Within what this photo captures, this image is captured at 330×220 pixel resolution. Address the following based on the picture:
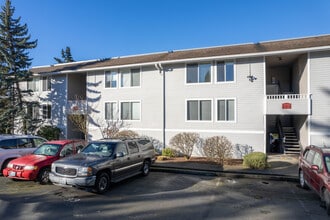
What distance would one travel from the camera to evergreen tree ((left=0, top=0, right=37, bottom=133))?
20.3 meters

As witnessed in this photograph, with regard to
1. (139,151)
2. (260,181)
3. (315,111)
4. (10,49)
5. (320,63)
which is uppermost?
(10,49)

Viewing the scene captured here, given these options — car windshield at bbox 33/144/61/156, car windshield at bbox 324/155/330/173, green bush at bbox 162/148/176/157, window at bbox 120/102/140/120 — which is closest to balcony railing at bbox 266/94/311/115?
green bush at bbox 162/148/176/157

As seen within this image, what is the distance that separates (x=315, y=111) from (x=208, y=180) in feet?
27.5

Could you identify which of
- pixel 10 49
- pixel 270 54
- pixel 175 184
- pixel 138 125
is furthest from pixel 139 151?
pixel 10 49

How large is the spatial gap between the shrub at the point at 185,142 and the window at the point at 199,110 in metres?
1.25

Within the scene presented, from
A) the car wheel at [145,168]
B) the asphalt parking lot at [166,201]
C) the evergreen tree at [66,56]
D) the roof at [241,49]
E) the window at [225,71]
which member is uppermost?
the evergreen tree at [66,56]

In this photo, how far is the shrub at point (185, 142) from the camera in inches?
605

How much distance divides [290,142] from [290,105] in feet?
12.3

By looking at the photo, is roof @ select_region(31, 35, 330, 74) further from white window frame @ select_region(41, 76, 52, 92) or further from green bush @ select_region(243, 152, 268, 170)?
green bush @ select_region(243, 152, 268, 170)

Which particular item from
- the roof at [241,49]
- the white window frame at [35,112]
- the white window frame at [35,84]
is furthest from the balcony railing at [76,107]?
the white window frame at [35,84]

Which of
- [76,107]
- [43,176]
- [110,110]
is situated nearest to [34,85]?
[76,107]

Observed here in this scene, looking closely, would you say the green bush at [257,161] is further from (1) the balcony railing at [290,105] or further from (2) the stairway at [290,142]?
(2) the stairway at [290,142]

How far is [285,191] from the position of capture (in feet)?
27.5

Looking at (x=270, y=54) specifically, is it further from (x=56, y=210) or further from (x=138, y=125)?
(x=56, y=210)
